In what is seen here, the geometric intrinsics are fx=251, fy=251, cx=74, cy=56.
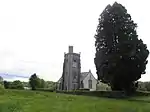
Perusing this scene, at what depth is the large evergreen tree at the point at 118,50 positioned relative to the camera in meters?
41.5

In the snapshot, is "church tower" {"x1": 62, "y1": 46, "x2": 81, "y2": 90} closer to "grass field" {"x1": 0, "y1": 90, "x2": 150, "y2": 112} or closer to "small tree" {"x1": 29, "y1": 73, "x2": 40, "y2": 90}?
"small tree" {"x1": 29, "y1": 73, "x2": 40, "y2": 90}

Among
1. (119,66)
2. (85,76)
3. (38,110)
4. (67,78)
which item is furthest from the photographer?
(85,76)

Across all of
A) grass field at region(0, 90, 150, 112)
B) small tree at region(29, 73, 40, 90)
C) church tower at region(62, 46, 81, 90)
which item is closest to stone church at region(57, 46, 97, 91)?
church tower at region(62, 46, 81, 90)

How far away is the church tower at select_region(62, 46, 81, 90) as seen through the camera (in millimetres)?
87000

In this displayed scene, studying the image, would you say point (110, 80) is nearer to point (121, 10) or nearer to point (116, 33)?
point (116, 33)

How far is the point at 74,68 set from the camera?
291 ft

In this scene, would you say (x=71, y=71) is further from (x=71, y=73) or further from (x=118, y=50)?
(x=118, y=50)

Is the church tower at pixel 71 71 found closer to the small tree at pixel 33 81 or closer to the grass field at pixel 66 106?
the small tree at pixel 33 81

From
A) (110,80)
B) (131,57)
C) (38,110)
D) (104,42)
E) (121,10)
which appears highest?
(121,10)

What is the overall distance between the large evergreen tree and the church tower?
137 ft

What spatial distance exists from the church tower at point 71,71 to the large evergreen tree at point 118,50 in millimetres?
41646

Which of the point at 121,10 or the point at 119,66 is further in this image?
the point at 121,10

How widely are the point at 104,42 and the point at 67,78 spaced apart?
43.7m

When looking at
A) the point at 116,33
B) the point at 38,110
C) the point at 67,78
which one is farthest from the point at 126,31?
Result: the point at 67,78
